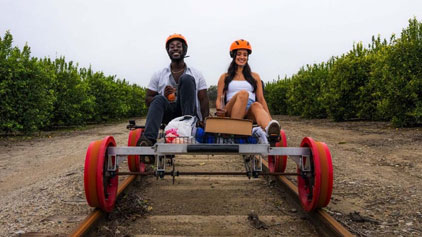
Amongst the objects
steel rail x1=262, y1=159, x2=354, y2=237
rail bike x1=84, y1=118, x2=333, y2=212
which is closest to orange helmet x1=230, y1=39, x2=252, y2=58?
rail bike x1=84, y1=118, x2=333, y2=212

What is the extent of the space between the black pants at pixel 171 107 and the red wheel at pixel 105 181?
0.38 metres

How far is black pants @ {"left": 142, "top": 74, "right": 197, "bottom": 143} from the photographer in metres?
3.08

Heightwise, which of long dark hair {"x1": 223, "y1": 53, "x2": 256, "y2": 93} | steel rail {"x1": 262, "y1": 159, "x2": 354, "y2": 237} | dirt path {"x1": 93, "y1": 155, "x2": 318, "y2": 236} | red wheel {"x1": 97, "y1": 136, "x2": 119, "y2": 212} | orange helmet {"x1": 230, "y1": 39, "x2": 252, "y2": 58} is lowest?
dirt path {"x1": 93, "y1": 155, "x2": 318, "y2": 236}

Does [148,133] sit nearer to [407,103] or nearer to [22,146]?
[22,146]

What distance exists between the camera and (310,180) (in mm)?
3186

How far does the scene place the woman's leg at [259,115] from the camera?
325 centimetres

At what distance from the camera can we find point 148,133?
9.98 ft

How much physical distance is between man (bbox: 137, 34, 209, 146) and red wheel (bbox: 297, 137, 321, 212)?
121 centimetres

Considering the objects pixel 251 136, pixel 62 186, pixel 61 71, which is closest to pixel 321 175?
pixel 251 136

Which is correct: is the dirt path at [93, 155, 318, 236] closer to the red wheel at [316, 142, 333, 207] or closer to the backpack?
the red wheel at [316, 142, 333, 207]

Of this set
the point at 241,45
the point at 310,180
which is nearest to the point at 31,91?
the point at 241,45

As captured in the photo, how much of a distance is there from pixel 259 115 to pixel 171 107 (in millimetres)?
990

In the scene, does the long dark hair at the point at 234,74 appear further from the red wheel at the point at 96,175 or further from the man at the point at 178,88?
the red wheel at the point at 96,175

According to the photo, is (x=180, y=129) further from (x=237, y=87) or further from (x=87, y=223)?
(x=237, y=87)
